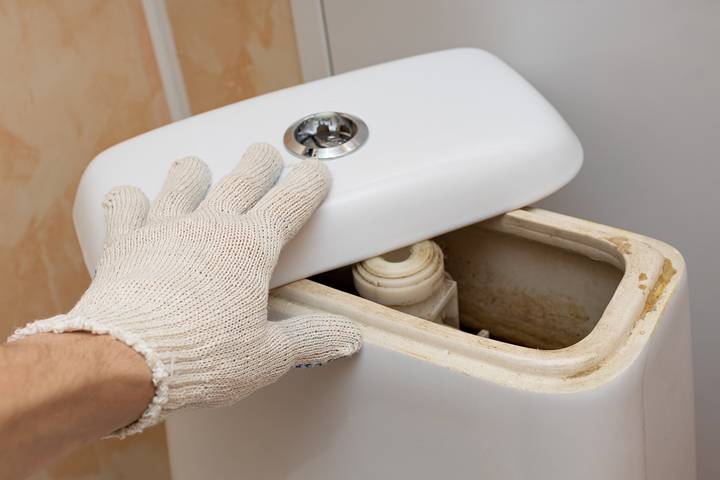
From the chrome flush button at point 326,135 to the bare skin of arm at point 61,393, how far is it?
191 millimetres

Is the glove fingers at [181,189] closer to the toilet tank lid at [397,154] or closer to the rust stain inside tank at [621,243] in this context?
the toilet tank lid at [397,154]

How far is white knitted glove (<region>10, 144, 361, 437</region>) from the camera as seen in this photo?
39 cm

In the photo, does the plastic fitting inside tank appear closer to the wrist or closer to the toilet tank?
the toilet tank

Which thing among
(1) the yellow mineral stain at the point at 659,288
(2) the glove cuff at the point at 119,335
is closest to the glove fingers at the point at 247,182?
(2) the glove cuff at the point at 119,335

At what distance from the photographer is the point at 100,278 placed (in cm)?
43

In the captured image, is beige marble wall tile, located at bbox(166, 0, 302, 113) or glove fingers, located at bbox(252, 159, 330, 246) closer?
glove fingers, located at bbox(252, 159, 330, 246)

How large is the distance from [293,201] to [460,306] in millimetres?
178

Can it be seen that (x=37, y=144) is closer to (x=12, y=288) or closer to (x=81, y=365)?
(x=12, y=288)

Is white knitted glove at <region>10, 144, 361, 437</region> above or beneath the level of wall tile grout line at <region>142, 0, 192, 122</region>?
beneath

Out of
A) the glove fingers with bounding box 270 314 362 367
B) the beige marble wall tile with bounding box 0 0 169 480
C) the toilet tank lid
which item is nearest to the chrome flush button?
the toilet tank lid

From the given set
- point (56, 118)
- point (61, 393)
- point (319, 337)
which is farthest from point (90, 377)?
point (56, 118)

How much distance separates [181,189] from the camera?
48 centimetres

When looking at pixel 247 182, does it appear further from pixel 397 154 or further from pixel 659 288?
pixel 659 288

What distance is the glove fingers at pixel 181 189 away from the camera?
0.47 metres
